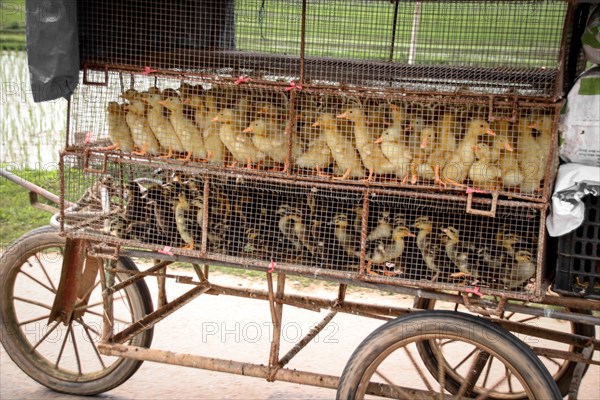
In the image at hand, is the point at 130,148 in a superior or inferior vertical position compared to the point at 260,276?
superior

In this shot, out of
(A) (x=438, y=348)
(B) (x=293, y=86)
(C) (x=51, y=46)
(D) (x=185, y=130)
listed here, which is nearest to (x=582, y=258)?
(A) (x=438, y=348)

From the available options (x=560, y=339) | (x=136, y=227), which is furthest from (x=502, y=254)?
(x=136, y=227)

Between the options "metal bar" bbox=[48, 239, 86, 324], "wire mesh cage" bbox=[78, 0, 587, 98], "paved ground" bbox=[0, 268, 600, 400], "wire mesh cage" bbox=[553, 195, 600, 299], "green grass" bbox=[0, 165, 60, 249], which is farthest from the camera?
"green grass" bbox=[0, 165, 60, 249]

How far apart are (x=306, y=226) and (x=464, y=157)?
34.4 inches

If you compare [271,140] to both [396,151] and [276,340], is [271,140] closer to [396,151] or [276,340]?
[396,151]

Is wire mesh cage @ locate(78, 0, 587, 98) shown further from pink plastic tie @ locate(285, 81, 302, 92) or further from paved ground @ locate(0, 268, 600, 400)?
paved ground @ locate(0, 268, 600, 400)

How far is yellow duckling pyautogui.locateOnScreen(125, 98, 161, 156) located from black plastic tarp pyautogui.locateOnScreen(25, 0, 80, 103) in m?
0.47

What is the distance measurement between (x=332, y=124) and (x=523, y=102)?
3.10ft

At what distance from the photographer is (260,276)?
21.6 ft

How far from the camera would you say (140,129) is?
12.5 feet

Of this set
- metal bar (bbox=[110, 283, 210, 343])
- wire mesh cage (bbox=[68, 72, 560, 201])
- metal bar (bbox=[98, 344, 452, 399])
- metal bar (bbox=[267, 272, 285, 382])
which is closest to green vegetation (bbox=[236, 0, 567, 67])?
wire mesh cage (bbox=[68, 72, 560, 201])

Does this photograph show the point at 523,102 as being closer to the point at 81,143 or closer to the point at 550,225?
the point at 550,225

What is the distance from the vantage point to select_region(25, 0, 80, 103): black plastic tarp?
10.8 ft

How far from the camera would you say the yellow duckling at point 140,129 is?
378 centimetres
